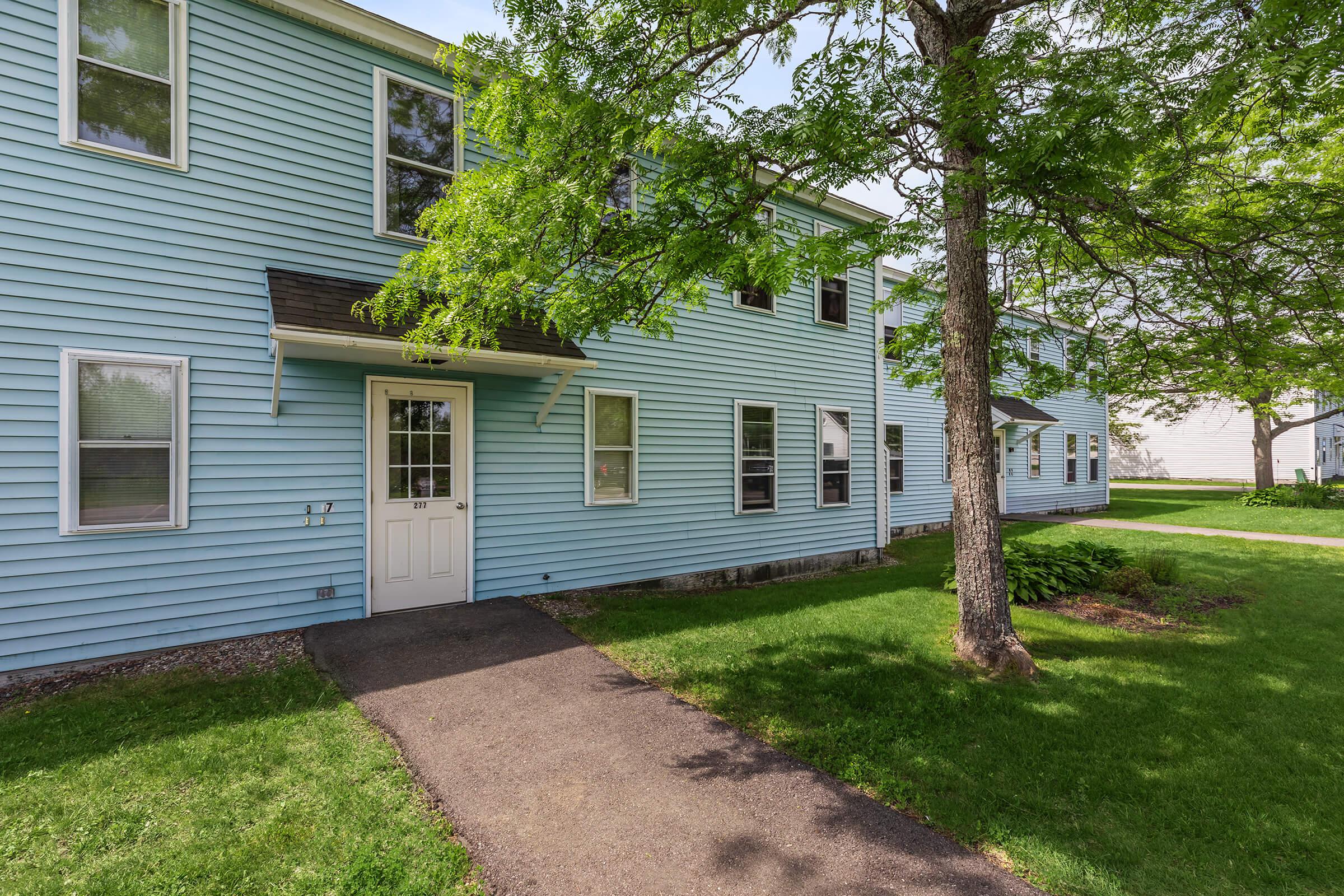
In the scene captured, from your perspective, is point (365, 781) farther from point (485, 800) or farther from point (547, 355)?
point (547, 355)

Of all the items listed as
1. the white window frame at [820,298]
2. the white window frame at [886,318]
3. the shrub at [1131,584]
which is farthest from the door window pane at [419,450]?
the white window frame at [886,318]

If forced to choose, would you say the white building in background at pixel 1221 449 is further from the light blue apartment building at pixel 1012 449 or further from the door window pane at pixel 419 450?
the door window pane at pixel 419 450

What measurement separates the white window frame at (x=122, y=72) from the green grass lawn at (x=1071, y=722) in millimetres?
5610

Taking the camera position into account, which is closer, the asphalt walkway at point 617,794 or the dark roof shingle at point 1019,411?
the asphalt walkway at point 617,794

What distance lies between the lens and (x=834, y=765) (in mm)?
3432

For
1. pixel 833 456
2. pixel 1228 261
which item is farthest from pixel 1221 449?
pixel 1228 261

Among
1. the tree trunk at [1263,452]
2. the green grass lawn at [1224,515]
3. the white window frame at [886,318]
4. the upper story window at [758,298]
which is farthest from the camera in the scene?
the tree trunk at [1263,452]

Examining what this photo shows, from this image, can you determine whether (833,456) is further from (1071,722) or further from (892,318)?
(1071,722)

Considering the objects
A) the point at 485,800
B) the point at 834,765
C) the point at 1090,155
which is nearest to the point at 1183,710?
the point at 834,765

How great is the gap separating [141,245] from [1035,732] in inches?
306

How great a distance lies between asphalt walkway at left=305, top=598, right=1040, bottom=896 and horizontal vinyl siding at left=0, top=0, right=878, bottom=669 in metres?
1.40

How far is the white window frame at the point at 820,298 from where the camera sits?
10062mm

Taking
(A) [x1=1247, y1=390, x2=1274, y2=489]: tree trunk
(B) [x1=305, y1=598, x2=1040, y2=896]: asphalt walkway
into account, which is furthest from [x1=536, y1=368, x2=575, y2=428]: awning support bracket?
(A) [x1=1247, y1=390, x2=1274, y2=489]: tree trunk

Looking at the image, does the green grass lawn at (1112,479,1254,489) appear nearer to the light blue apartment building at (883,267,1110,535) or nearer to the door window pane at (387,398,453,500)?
the light blue apartment building at (883,267,1110,535)
